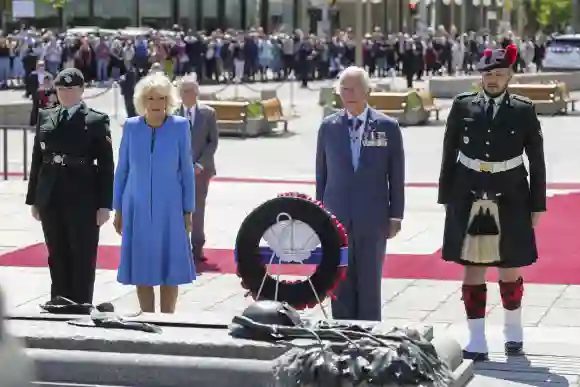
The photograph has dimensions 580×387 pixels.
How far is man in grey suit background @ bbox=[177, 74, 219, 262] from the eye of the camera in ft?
38.5

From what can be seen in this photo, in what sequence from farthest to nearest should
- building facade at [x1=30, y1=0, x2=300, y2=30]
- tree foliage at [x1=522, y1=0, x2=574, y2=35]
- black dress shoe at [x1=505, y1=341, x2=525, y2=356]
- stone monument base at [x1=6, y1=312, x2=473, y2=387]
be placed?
tree foliage at [x1=522, y1=0, x2=574, y2=35] < building facade at [x1=30, y1=0, x2=300, y2=30] < black dress shoe at [x1=505, y1=341, x2=525, y2=356] < stone monument base at [x1=6, y1=312, x2=473, y2=387]

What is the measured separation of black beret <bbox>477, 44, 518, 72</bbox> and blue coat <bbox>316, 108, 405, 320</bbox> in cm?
65

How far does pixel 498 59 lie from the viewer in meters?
7.82

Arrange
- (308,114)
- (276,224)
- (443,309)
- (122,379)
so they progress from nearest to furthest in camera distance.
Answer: (122,379), (276,224), (443,309), (308,114)

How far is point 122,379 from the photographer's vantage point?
5859 millimetres

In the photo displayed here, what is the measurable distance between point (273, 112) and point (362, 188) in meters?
20.8

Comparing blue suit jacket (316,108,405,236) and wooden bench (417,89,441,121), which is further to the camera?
wooden bench (417,89,441,121)

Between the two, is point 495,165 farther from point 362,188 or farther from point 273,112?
point 273,112

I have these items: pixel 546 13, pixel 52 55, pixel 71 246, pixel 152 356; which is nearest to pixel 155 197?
pixel 71 246

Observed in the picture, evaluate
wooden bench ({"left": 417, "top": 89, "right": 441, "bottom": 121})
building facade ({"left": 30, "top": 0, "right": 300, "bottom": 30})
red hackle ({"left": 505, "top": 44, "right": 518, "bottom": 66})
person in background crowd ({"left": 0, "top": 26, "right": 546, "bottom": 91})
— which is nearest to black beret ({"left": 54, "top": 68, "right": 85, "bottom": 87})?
red hackle ({"left": 505, "top": 44, "right": 518, "bottom": 66})

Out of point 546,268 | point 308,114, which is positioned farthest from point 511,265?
point 308,114

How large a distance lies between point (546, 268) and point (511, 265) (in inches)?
149

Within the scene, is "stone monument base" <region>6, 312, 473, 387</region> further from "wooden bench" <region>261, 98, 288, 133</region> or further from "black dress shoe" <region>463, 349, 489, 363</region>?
"wooden bench" <region>261, 98, 288, 133</region>

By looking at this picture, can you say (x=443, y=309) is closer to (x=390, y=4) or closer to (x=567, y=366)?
(x=567, y=366)
